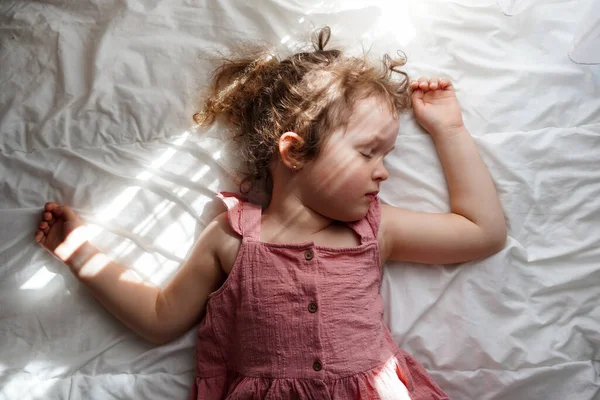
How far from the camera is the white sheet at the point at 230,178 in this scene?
49.8 inches

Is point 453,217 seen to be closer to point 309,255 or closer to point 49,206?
point 309,255

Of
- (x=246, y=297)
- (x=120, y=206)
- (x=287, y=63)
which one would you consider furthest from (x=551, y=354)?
(x=120, y=206)

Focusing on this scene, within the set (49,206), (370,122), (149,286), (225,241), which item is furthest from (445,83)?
(49,206)

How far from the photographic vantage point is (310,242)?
1197 mm

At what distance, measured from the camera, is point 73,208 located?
53.4 inches

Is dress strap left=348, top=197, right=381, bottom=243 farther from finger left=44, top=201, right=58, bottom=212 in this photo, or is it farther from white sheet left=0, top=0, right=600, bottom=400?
finger left=44, top=201, right=58, bottom=212

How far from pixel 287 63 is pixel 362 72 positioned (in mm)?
162

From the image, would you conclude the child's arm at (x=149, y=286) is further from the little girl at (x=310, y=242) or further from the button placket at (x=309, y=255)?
the button placket at (x=309, y=255)

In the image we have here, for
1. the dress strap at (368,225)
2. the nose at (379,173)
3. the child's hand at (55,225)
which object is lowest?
the child's hand at (55,225)

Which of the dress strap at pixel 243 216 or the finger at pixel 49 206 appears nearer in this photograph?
the dress strap at pixel 243 216

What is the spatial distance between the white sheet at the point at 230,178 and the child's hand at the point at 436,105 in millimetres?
36

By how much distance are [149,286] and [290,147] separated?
1.37ft

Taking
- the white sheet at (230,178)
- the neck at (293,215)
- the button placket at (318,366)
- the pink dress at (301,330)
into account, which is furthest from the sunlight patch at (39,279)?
the button placket at (318,366)

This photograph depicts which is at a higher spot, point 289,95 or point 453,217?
point 289,95
